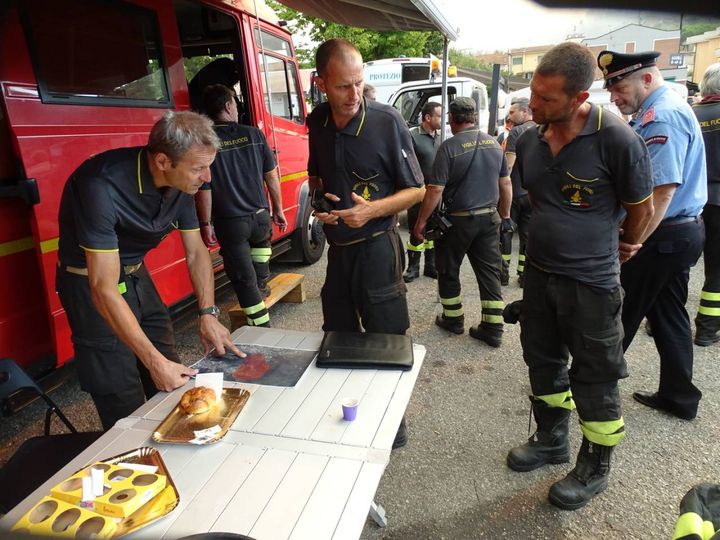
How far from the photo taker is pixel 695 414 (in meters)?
2.72

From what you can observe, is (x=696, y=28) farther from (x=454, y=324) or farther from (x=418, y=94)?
(x=418, y=94)

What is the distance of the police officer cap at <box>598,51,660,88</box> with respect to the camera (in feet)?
7.50

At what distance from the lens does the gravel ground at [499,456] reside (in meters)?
2.08

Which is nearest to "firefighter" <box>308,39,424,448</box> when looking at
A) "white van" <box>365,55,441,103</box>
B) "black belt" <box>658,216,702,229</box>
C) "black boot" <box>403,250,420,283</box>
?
"black belt" <box>658,216,702,229</box>

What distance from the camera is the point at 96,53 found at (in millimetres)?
2824

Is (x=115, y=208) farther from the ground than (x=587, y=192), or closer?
farther from the ground

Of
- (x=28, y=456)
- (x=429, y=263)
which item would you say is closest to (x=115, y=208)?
(x=28, y=456)

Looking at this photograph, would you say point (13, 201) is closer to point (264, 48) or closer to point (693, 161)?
point (264, 48)

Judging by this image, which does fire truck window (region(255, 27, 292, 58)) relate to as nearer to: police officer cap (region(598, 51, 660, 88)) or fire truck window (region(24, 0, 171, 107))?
fire truck window (region(24, 0, 171, 107))

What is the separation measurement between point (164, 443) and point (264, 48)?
13.7 ft

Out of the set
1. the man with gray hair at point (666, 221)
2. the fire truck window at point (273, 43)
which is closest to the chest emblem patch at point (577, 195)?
the man with gray hair at point (666, 221)

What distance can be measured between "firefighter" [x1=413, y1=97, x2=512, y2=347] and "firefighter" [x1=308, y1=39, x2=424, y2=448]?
145 centimetres

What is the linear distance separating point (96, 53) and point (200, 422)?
2506 millimetres

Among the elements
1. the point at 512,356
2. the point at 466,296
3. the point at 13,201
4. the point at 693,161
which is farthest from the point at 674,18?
the point at 466,296
